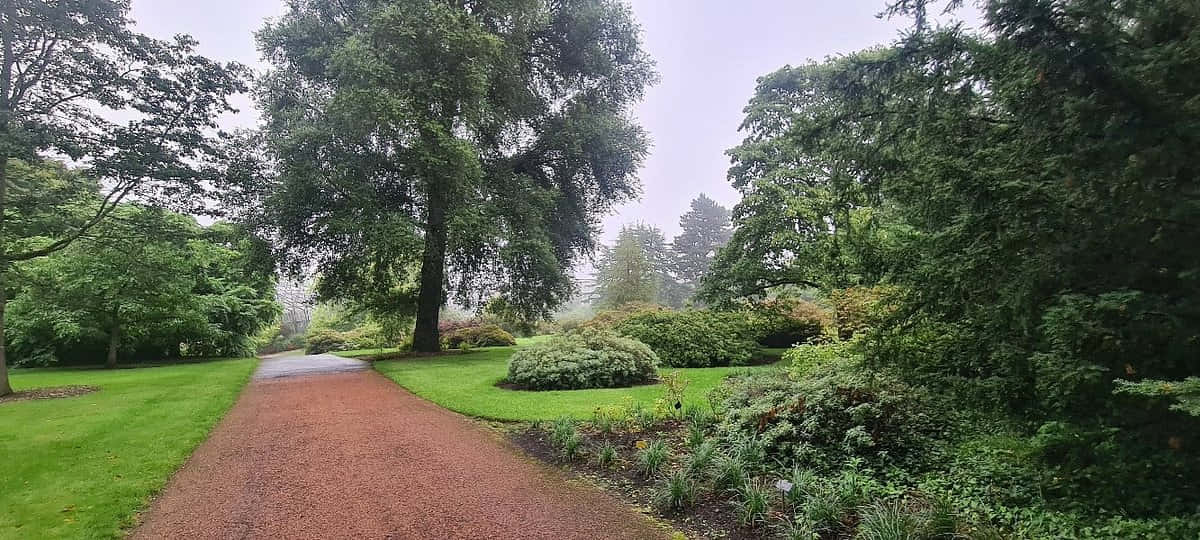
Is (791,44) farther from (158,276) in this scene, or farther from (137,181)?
(158,276)

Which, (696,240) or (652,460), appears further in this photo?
(696,240)

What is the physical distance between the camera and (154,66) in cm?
1072

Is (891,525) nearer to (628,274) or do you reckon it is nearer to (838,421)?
(838,421)

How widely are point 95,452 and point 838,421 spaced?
7899 millimetres

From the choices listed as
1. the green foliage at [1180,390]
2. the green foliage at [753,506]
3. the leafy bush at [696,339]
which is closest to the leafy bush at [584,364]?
the leafy bush at [696,339]

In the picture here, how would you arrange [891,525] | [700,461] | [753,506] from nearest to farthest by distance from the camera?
[891,525], [753,506], [700,461]

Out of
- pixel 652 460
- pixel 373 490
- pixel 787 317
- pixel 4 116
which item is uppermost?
pixel 4 116

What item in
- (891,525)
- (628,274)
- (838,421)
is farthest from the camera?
(628,274)

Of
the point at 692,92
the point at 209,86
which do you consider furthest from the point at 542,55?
the point at 692,92

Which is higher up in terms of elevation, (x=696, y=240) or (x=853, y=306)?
(x=696, y=240)

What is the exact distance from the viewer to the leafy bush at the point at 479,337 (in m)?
23.8

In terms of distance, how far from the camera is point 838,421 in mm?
4883

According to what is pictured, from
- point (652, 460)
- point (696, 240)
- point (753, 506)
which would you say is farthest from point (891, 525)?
point (696, 240)

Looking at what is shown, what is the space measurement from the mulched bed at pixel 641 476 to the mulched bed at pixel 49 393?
10.3m
